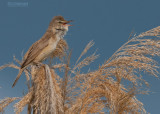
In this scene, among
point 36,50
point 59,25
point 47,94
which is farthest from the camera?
point 59,25

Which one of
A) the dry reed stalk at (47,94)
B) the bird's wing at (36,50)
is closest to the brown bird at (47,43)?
the bird's wing at (36,50)

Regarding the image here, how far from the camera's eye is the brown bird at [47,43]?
565 centimetres

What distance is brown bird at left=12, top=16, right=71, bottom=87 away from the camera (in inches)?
223

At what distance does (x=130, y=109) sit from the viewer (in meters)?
5.20

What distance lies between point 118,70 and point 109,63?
0.23 m

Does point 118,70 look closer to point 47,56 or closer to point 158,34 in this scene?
point 158,34

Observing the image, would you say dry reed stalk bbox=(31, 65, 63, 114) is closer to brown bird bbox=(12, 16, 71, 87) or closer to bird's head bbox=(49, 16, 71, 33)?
brown bird bbox=(12, 16, 71, 87)

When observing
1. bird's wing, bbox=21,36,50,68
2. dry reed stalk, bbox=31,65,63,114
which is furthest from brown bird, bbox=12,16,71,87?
dry reed stalk, bbox=31,65,63,114

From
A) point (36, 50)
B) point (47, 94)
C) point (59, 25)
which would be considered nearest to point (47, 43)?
point (36, 50)

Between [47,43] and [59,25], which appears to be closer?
[47,43]

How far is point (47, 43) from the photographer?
573cm

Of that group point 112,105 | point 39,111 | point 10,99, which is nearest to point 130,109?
point 112,105

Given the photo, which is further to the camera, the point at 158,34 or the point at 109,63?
the point at 158,34

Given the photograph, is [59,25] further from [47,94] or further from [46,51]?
[47,94]
